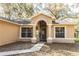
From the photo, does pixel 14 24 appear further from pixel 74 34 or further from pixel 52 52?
pixel 74 34

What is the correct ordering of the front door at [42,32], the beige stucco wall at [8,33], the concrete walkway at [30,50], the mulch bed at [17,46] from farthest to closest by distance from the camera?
the front door at [42,32] → the beige stucco wall at [8,33] → the mulch bed at [17,46] → the concrete walkway at [30,50]

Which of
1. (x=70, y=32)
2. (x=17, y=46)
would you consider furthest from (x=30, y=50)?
(x=70, y=32)

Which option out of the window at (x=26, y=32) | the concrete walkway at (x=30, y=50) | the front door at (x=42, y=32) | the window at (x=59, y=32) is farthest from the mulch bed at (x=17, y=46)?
the window at (x=59, y=32)

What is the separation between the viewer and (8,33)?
5906 millimetres

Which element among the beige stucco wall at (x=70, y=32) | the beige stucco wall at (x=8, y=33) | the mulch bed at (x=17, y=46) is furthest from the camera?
the beige stucco wall at (x=8, y=33)

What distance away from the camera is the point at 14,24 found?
19.1 ft

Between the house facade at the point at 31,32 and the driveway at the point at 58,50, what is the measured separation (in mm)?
196

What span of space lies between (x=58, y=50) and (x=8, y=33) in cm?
166

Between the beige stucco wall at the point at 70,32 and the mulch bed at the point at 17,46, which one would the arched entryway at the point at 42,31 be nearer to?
the mulch bed at the point at 17,46

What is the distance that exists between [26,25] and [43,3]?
91 cm

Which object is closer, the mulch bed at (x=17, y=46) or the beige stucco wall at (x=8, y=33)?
the mulch bed at (x=17, y=46)

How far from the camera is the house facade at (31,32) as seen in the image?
584 cm

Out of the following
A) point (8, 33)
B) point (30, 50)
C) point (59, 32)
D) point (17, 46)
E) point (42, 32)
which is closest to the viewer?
point (30, 50)

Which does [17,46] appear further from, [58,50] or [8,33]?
[58,50]
